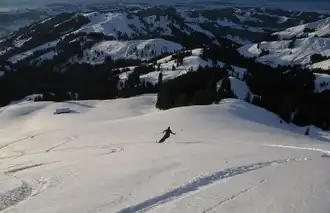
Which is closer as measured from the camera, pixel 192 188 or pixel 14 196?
pixel 192 188

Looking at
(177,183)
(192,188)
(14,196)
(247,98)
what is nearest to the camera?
(192,188)

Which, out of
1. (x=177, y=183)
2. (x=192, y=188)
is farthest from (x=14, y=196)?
(x=192, y=188)

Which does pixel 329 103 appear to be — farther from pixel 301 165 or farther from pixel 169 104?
pixel 301 165

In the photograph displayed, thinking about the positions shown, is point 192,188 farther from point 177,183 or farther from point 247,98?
point 247,98

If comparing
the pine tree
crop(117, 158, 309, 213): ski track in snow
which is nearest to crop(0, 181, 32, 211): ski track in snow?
crop(117, 158, 309, 213): ski track in snow

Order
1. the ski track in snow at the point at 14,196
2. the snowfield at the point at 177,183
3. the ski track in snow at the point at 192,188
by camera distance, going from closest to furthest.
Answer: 1. the ski track in snow at the point at 192,188
2. the snowfield at the point at 177,183
3. the ski track in snow at the point at 14,196

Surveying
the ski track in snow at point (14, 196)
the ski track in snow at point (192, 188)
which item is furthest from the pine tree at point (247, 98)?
the ski track in snow at point (14, 196)

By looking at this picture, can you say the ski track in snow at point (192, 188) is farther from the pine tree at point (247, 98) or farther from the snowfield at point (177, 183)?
the pine tree at point (247, 98)

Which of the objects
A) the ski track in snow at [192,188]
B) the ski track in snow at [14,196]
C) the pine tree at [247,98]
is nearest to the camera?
the ski track in snow at [192,188]

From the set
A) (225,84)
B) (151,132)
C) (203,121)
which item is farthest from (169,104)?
(151,132)

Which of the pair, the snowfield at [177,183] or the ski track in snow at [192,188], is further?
the snowfield at [177,183]
